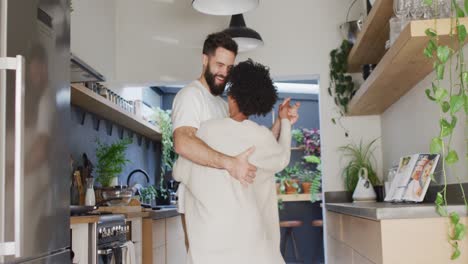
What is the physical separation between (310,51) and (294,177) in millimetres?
4369

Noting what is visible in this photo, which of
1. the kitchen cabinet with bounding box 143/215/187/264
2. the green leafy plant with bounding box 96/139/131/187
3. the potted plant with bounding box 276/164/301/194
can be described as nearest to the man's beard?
the kitchen cabinet with bounding box 143/215/187/264

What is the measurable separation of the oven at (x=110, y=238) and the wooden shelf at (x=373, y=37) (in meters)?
1.89

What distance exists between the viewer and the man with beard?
7.09 ft

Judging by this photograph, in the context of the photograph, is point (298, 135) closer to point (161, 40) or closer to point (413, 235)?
point (161, 40)

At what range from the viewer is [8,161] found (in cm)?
166

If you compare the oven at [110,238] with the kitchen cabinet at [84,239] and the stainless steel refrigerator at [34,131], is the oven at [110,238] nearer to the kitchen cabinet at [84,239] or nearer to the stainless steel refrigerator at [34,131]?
the kitchen cabinet at [84,239]

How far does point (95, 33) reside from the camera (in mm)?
4645

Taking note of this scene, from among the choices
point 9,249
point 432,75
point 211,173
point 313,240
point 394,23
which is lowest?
point 313,240

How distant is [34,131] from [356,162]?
10.7 ft

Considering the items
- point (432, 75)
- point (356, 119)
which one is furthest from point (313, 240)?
point (432, 75)

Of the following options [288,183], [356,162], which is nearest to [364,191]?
[356,162]

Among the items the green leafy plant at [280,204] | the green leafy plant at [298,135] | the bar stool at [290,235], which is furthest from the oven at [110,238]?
the green leafy plant at [298,135]

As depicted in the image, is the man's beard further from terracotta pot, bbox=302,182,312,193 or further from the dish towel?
terracotta pot, bbox=302,182,312,193

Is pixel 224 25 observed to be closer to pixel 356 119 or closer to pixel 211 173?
pixel 356 119
